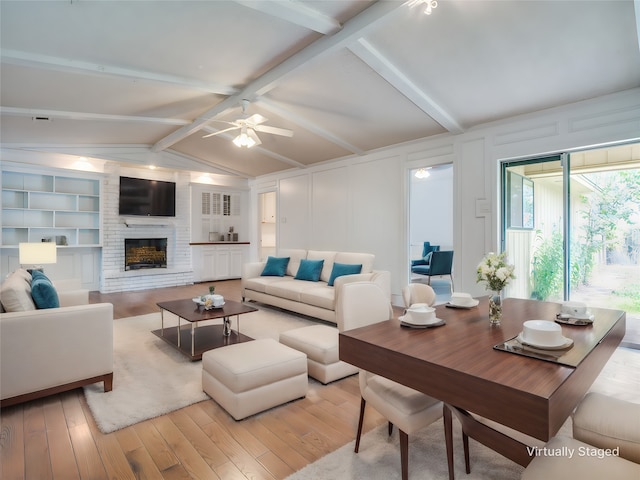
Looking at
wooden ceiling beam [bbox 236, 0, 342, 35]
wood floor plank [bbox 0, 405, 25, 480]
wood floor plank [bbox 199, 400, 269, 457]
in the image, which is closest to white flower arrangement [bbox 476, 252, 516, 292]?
wood floor plank [bbox 199, 400, 269, 457]

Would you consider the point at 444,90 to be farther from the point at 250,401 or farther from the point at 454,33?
the point at 250,401

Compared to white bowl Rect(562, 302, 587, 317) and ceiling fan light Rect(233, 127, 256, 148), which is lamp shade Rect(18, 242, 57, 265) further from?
white bowl Rect(562, 302, 587, 317)

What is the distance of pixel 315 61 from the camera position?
341 centimetres

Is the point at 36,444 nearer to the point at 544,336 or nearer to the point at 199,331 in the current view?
the point at 199,331

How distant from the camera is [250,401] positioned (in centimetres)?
222

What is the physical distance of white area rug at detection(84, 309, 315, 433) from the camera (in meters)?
2.27

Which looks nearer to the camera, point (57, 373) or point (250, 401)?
point (250, 401)

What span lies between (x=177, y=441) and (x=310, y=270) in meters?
Result: 3.62

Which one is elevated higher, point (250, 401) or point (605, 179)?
point (605, 179)

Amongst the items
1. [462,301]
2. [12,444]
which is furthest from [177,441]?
[462,301]

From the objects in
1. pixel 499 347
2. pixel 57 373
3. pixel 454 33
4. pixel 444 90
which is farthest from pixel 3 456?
pixel 444 90

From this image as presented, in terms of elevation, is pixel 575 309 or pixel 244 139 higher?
pixel 244 139

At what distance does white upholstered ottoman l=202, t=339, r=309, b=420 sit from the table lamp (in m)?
2.69

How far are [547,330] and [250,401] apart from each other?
1767 mm
